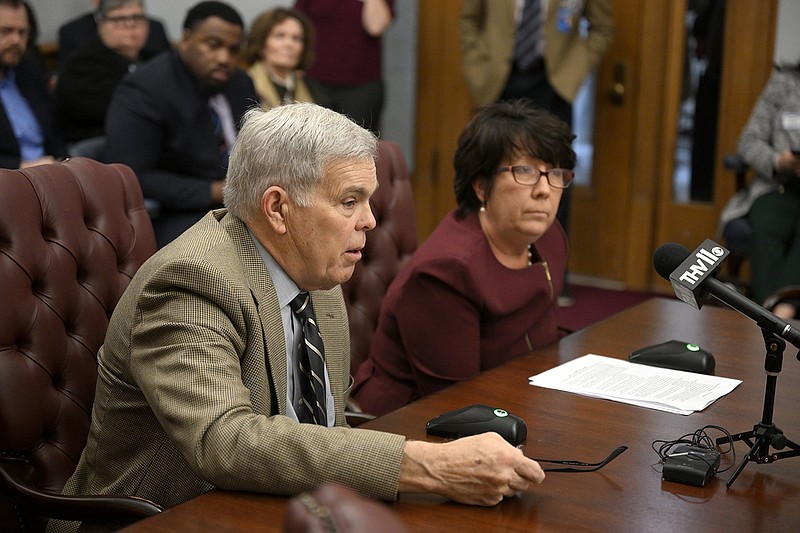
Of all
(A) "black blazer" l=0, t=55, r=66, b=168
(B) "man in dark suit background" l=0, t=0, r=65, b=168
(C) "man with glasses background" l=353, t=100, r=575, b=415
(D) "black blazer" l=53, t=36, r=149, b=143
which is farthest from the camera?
(D) "black blazer" l=53, t=36, r=149, b=143

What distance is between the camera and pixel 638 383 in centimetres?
195

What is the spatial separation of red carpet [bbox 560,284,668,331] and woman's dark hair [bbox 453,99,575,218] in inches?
95.3

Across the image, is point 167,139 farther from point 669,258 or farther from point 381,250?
point 669,258

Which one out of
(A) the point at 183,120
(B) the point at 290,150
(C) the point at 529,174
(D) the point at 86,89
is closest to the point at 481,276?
(C) the point at 529,174

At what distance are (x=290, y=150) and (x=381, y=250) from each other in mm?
1160

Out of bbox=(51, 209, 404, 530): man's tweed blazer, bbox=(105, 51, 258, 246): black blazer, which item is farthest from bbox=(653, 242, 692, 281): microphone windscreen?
bbox=(105, 51, 258, 246): black blazer

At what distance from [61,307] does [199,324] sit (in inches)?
20.3

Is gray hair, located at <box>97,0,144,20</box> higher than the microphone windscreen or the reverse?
higher

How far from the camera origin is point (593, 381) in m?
1.95

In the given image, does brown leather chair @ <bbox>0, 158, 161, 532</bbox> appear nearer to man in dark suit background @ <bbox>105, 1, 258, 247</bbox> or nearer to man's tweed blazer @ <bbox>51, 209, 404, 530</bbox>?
man's tweed blazer @ <bbox>51, 209, 404, 530</bbox>

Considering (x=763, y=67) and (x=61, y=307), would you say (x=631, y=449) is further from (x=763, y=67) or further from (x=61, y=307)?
(x=763, y=67)

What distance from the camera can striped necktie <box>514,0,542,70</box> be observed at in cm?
514

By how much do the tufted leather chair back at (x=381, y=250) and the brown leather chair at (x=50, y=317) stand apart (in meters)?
0.78

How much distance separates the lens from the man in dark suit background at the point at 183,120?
11.8 ft
